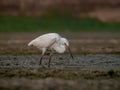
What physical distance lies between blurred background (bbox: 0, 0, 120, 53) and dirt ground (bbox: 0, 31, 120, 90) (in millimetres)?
9704

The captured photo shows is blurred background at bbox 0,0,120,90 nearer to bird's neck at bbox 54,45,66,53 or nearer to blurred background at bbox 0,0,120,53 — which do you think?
blurred background at bbox 0,0,120,53

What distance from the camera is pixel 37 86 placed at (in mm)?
14422

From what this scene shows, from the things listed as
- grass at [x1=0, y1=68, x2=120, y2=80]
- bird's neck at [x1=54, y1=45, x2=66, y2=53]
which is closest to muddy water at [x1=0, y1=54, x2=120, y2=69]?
bird's neck at [x1=54, y1=45, x2=66, y2=53]

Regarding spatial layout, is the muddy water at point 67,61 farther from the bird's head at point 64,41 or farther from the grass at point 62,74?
the grass at point 62,74

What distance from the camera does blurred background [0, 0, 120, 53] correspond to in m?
35.5

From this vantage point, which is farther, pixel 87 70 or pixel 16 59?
pixel 16 59

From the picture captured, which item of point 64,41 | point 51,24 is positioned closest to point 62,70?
point 64,41

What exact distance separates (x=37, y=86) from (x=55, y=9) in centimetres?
2598

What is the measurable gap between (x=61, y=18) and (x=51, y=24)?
7.25 ft

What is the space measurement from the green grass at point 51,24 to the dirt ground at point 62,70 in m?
12.7

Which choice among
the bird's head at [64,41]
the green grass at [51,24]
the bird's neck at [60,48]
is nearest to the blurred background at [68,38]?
the green grass at [51,24]

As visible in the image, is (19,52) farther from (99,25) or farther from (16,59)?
(99,25)

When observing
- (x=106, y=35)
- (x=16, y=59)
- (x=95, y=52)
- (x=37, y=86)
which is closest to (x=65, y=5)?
(x=106, y=35)

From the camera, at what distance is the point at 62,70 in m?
17.0
